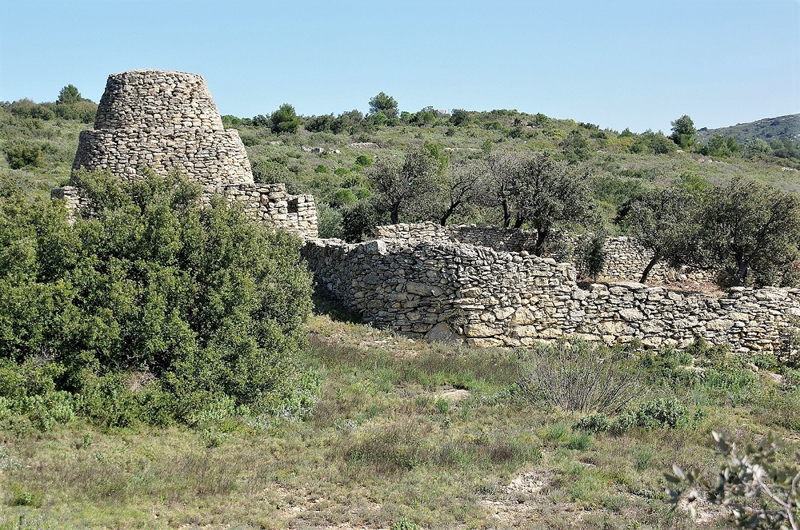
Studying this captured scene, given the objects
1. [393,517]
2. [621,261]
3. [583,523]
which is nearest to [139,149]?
[393,517]

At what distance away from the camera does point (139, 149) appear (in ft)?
44.9

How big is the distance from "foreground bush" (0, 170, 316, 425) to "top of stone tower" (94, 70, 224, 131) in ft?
13.5

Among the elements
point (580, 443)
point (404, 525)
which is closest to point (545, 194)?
point (580, 443)

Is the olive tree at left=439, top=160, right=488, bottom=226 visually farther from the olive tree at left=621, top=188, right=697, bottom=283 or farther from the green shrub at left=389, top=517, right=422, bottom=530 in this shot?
the green shrub at left=389, top=517, right=422, bottom=530

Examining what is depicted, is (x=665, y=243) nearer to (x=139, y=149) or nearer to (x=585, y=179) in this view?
(x=585, y=179)

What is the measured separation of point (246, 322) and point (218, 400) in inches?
45.2

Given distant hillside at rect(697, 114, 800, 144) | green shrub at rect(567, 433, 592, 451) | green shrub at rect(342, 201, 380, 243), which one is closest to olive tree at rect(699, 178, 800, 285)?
green shrub at rect(342, 201, 380, 243)

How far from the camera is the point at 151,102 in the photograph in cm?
1395

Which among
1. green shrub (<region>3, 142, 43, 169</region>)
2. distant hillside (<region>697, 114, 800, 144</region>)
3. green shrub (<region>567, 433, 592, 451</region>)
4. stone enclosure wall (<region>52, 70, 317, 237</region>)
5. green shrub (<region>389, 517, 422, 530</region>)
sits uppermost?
distant hillside (<region>697, 114, 800, 144</region>)

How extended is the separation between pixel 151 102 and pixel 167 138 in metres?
0.84

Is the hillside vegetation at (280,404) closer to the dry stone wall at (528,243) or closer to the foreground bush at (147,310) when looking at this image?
the foreground bush at (147,310)

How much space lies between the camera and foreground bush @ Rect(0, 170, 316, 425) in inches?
321

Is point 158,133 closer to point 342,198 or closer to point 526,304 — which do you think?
point 526,304

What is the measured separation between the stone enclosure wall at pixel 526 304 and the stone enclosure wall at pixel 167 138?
3.21m
